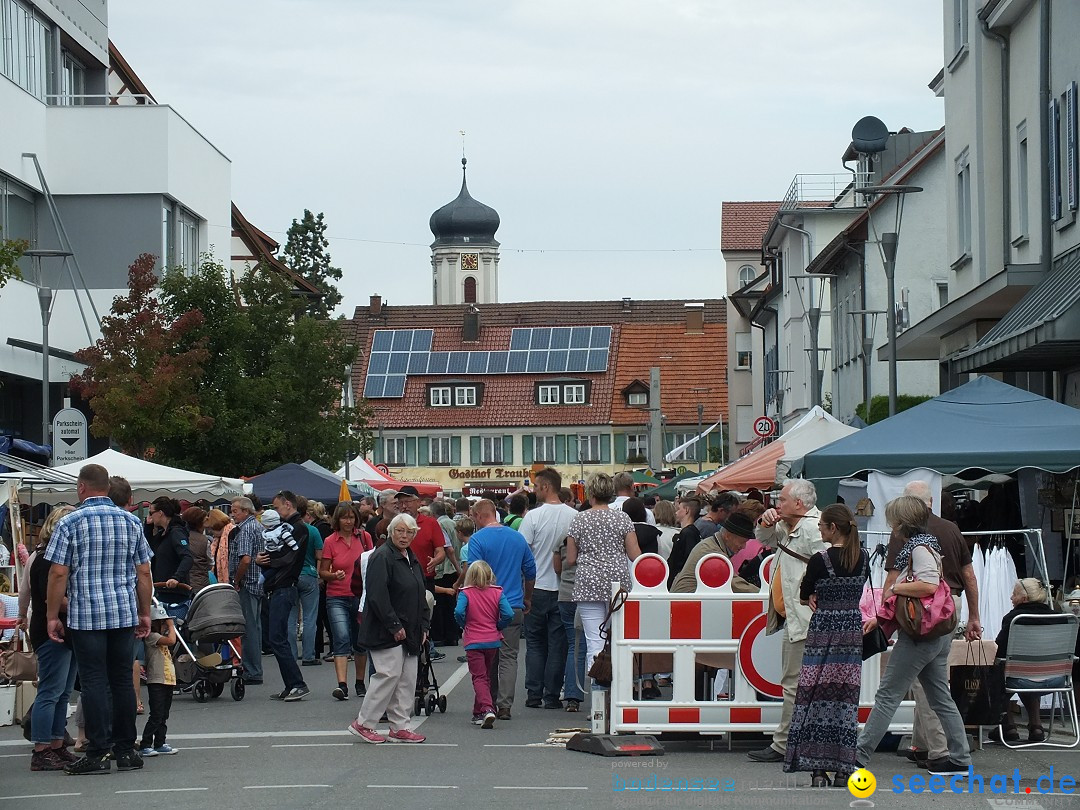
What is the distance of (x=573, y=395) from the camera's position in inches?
3775

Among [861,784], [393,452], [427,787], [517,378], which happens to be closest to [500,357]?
[517,378]

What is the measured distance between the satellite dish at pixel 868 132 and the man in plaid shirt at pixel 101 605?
3079 centimetres

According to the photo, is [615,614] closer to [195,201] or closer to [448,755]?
[448,755]

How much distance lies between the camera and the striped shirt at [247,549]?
17.0 meters

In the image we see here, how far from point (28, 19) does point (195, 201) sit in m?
6.65

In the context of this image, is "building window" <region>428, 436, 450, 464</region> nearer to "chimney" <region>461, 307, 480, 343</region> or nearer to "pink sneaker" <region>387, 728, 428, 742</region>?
"chimney" <region>461, 307, 480, 343</region>

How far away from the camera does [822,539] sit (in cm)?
1069

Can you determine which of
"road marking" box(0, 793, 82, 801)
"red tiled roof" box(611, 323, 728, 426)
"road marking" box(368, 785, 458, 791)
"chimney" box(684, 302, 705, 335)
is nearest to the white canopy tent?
"road marking" box(0, 793, 82, 801)

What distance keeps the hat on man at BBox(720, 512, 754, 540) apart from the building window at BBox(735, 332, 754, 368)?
6651 centimetres

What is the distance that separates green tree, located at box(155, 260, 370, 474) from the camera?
33.0 m

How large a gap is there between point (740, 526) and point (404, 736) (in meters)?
3.20

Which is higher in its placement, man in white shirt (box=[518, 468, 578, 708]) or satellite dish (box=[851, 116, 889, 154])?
satellite dish (box=[851, 116, 889, 154])

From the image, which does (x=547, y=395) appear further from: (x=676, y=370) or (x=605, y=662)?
(x=605, y=662)

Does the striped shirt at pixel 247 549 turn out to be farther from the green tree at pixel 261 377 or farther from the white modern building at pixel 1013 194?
the green tree at pixel 261 377
